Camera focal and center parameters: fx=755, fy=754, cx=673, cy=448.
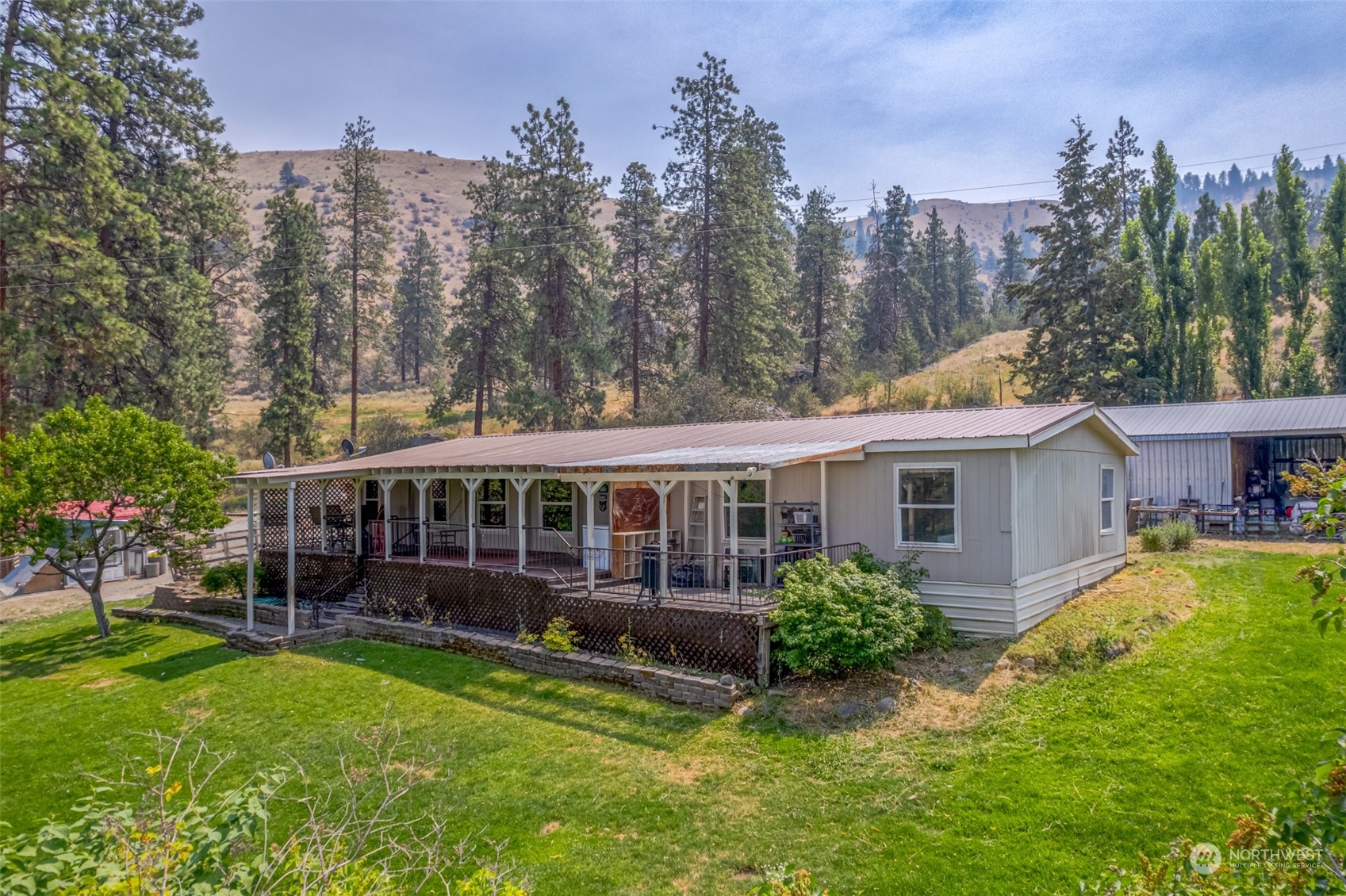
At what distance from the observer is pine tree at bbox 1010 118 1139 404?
99.8ft

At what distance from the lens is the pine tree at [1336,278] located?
1195 inches

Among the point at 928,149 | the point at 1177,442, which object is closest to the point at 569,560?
the point at 928,149

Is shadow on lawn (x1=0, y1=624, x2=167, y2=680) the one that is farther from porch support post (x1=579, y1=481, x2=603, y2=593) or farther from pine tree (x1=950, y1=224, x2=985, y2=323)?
pine tree (x1=950, y1=224, x2=985, y2=323)

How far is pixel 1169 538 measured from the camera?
16.5 meters

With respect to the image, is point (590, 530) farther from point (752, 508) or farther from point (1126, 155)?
point (1126, 155)

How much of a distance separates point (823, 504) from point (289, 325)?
3013 centimetres

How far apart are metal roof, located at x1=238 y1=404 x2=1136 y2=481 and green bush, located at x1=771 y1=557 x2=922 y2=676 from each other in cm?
180

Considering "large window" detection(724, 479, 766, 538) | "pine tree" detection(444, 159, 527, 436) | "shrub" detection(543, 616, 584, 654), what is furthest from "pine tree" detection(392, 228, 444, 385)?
"shrub" detection(543, 616, 584, 654)

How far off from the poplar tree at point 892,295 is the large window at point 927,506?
36.5m

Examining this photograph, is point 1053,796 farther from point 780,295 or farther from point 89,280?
point 780,295

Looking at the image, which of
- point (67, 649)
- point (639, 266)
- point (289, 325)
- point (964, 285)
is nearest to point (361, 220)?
point (289, 325)

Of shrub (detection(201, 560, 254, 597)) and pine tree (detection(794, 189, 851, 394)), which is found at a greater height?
pine tree (detection(794, 189, 851, 394))

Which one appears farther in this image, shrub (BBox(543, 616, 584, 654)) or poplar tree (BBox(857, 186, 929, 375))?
poplar tree (BBox(857, 186, 929, 375))

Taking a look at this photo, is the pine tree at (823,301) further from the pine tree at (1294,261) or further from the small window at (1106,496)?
the small window at (1106,496)
